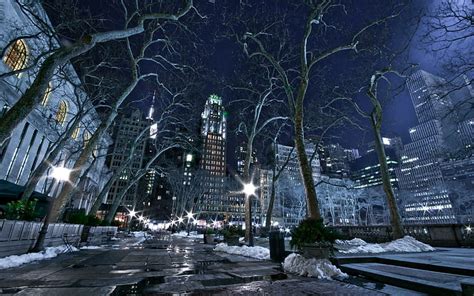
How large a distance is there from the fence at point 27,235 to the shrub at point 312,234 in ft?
33.2

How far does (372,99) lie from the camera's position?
15312mm

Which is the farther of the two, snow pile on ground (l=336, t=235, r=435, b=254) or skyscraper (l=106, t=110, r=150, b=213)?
skyscraper (l=106, t=110, r=150, b=213)

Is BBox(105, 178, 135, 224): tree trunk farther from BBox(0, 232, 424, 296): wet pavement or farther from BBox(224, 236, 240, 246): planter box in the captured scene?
BBox(0, 232, 424, 296): wet pavement

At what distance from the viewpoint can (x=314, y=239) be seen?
727cm

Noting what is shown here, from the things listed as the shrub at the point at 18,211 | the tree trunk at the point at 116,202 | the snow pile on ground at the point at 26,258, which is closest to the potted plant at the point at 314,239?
the snow pile on ground at the point at 26,258

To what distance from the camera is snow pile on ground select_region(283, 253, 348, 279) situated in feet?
20.6

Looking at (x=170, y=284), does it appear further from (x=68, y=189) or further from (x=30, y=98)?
(x=68, y=189)

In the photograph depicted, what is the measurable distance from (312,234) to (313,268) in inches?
46.1

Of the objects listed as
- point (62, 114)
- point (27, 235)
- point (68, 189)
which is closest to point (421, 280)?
point (27, 235)

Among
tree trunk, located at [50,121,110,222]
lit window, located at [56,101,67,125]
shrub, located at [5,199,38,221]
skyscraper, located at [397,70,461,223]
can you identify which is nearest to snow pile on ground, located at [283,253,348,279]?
shrub, located at [5,199,38,221]

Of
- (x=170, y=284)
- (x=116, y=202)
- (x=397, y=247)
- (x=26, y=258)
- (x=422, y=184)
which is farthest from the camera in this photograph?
(x=422, y=184)

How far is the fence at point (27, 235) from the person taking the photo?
26.5ft

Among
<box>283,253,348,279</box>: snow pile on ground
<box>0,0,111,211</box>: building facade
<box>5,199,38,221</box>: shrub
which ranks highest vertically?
<box>0,0,111,211</box>: building facade

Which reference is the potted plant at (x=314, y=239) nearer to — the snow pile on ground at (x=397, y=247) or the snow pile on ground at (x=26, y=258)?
the snow pile on ground at (x=397, y=247)
